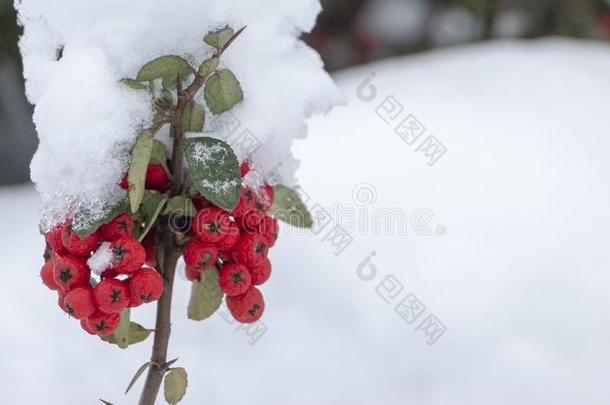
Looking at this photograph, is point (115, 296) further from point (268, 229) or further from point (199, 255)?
point (268, 229)

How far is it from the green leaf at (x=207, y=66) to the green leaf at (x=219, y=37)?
0.02 m

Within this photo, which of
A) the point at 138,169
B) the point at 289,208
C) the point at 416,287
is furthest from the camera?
the point at 416,287

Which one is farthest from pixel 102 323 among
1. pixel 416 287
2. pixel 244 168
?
pixel 416 287

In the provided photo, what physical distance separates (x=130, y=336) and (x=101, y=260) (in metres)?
0.18

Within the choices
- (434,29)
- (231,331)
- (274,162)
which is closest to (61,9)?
(274,162)

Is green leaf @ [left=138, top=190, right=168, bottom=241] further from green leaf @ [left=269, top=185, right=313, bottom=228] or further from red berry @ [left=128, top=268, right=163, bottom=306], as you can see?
green leaf @ [left=269, top=185, right=313, bottom=228]

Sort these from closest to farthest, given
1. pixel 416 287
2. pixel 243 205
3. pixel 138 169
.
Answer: pixel 138 169, pixel 243 205, pixel 416 287

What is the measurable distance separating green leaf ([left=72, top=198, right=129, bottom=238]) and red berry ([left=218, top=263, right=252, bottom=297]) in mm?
153

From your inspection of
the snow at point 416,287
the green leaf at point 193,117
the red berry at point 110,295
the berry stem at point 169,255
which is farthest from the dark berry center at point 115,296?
the snow at point 416,287

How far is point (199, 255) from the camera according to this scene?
3.01 feet

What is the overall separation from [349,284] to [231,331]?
10.3 inches

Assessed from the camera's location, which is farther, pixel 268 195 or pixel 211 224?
pixel 268 195

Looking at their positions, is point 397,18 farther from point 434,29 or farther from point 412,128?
point 412,128

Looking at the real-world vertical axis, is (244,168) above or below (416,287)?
below
